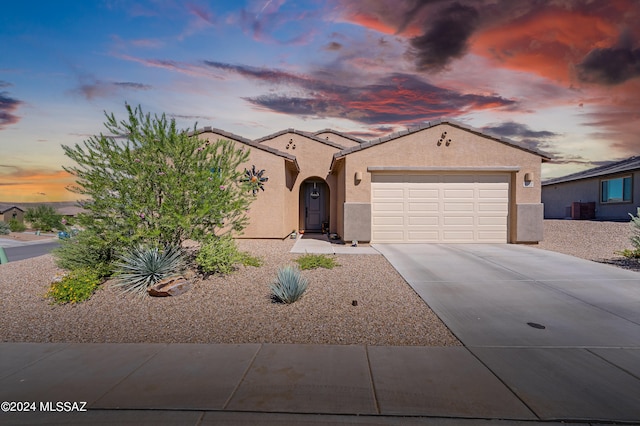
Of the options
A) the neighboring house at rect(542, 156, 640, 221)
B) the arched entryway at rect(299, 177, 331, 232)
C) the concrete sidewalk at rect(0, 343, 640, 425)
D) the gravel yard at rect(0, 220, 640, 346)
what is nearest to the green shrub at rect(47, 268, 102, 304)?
the gravel yard at rect(0, 220, 640, 346)

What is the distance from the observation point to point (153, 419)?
9.02ft

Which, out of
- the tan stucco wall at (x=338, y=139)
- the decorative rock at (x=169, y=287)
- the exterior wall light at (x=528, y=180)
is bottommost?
the decorative rock at (x=169, y=287)

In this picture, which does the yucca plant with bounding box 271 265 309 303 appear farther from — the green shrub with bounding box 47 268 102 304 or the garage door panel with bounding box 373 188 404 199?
the garage door panel with bounding box 373 188 404 199

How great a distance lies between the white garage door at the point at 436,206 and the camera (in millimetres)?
13141

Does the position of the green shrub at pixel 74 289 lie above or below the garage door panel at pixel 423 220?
below

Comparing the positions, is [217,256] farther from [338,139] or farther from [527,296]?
[338,139]

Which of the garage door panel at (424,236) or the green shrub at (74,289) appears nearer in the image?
the green shrub at (74,289)

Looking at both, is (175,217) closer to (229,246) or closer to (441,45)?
(229,246)

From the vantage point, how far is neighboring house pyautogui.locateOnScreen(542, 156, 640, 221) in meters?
19.9

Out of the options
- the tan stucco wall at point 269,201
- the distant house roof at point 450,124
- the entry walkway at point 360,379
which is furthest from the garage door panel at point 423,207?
the entry walkway at point 360,379

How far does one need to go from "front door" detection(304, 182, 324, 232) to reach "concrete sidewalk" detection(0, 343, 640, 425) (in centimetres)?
1436

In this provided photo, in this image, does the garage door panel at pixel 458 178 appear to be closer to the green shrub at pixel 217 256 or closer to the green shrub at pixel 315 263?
the green shrub at pixel 315 263

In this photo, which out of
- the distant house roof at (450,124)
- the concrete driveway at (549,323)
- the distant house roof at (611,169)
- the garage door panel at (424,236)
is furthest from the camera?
the distant house roof at (611,169)

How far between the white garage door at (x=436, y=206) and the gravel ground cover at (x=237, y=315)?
5760 millimetres
